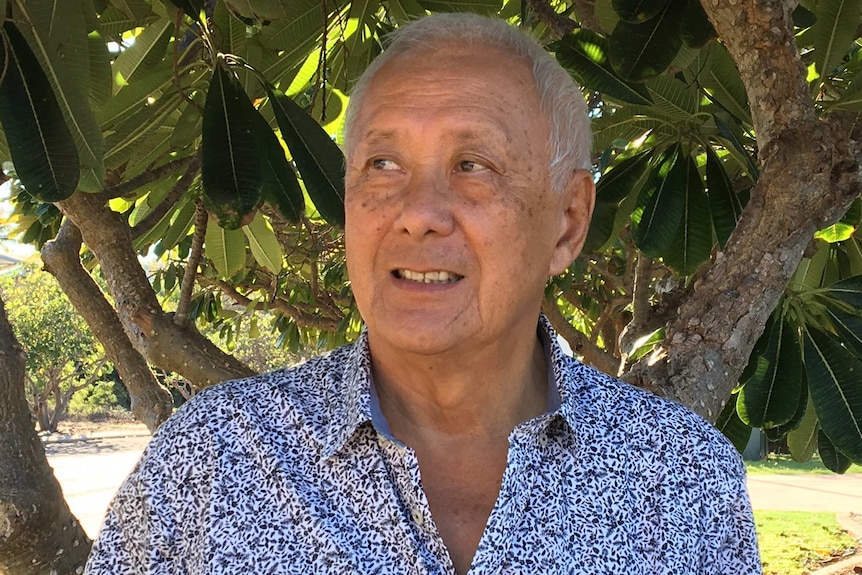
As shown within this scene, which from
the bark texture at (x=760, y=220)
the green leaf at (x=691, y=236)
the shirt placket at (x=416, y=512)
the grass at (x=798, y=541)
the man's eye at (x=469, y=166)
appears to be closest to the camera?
the shirt placket at (x=416, y=512)

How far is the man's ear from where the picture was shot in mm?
1367

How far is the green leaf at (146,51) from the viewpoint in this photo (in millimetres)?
1753

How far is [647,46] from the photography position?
1.69 meters

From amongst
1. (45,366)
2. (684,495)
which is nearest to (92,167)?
(684,495)

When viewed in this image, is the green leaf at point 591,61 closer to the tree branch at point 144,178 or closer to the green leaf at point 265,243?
the tree branch at point 144,178

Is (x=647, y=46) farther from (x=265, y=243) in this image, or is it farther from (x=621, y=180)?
(x=265, y=243)

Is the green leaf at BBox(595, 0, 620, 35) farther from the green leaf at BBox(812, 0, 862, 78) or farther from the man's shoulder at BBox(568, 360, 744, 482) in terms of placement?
the man's shoulder at BBox(568, 360, 744, 482)

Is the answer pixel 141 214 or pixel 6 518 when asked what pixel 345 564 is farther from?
pixel 141 214

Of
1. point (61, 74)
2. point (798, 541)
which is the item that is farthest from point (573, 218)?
point (798, 541)

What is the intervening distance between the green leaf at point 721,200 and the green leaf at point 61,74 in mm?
1390

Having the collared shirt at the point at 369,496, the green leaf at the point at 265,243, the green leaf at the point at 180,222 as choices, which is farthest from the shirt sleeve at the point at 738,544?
the green leaf at the point at 180,222

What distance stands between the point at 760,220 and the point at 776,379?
1.90ft

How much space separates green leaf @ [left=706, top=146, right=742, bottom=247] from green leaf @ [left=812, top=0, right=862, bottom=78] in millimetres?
323

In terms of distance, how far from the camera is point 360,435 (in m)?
1.18
